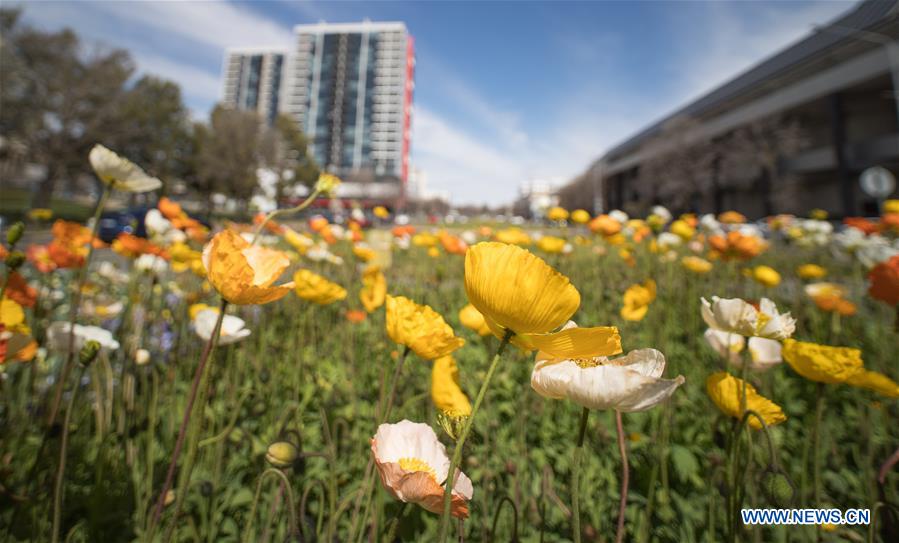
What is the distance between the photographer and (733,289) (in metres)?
2.47

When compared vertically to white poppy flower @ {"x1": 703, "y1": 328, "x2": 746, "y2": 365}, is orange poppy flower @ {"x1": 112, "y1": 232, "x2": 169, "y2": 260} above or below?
above

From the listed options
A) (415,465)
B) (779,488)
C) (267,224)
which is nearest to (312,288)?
(415,465)

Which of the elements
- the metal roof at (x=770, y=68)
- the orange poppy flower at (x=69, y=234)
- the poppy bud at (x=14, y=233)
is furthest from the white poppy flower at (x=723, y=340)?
the metal roof at (x=770, y=68)

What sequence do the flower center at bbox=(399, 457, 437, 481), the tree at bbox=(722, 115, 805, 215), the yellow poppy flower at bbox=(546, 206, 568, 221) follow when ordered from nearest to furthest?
1. the flower center at bbox=(399, 457, 437, 481)
2. the yellow poppy flower at bbox=(546, 206, 568, 221)
3. the tree at bbox=(722, 115, 805, 215)

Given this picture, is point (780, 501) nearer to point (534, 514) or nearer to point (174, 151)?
point (534, 514)

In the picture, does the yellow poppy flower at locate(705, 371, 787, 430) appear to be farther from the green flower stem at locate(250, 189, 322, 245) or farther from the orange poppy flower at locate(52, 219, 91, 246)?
the orange poppy flower at locate(52, 219, 91, 246)

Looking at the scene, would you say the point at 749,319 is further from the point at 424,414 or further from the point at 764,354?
the point at 424,414

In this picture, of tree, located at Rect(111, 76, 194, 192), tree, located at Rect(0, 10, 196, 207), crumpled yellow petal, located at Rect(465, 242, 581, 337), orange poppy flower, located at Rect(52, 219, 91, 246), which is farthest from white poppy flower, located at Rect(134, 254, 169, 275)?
tree, located at Rect(111, 76, 194, 192)

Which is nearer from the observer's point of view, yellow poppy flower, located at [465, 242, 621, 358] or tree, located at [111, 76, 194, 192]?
yellow poppy flower, located at [465, 242, 621, 358]

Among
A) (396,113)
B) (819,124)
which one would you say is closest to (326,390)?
(819,124)

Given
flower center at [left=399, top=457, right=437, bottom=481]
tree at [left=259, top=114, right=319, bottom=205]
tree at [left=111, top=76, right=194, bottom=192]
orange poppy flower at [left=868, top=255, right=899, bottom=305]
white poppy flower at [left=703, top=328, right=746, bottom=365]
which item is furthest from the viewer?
tree at [left=259, top=114, right=319, bottom=205]

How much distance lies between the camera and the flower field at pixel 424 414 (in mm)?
423

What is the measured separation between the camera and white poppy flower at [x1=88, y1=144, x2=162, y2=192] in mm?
818

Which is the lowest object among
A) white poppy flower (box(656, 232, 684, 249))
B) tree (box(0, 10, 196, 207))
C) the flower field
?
the flower field
